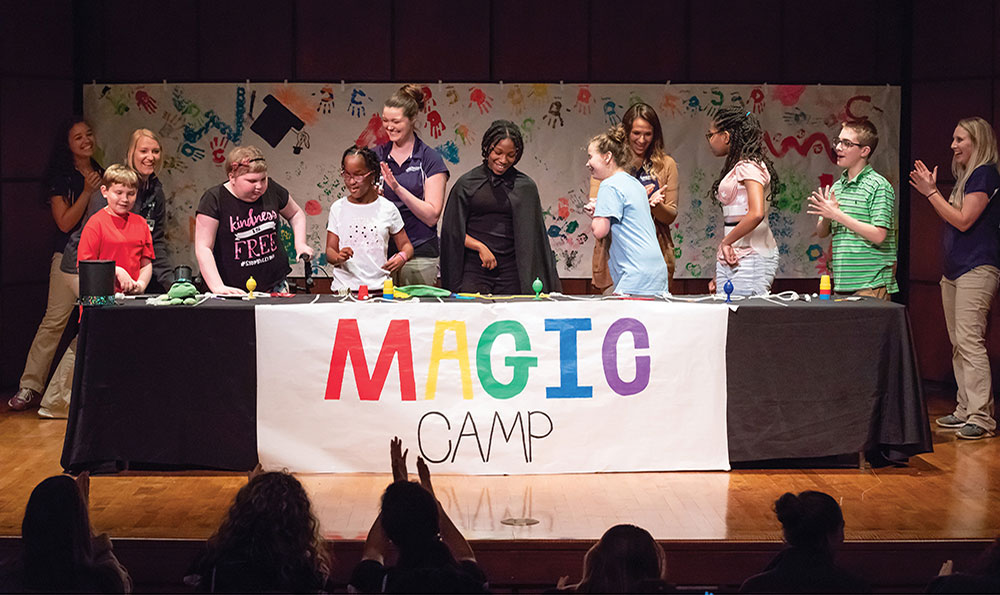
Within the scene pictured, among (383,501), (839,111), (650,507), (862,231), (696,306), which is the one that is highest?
(839,111)

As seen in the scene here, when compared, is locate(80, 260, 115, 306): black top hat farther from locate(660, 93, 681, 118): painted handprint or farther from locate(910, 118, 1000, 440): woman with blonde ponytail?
locate(660, 93, 681, 118): painted handprint

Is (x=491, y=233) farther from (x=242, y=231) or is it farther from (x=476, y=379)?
(x=242, y=231)

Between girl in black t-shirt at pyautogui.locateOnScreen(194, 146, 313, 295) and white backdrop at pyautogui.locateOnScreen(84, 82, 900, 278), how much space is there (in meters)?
2.07

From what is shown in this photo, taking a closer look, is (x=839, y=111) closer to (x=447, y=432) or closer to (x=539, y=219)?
(x=539, y=219)

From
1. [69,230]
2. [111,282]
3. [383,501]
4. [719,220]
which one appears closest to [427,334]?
[111,282]

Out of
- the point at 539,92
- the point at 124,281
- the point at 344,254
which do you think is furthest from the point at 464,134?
the point at 124,281

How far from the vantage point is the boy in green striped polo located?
5.41 meters

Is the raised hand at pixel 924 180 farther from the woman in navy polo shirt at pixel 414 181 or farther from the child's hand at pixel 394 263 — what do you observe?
the child's hand at pixel 394 263

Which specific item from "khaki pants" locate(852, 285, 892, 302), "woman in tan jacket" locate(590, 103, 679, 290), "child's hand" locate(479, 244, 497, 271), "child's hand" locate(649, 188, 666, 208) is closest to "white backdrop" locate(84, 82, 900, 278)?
"woman in tan jacket" locate(590, 103, 679, 290)

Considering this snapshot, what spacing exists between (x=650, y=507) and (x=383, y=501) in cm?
182

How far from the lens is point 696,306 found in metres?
4.84

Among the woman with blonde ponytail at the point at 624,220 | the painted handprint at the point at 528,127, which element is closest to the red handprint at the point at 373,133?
the painted handprint at the point at 528,127

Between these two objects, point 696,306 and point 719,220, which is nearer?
point 696,306

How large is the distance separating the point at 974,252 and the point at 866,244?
2.29ft
